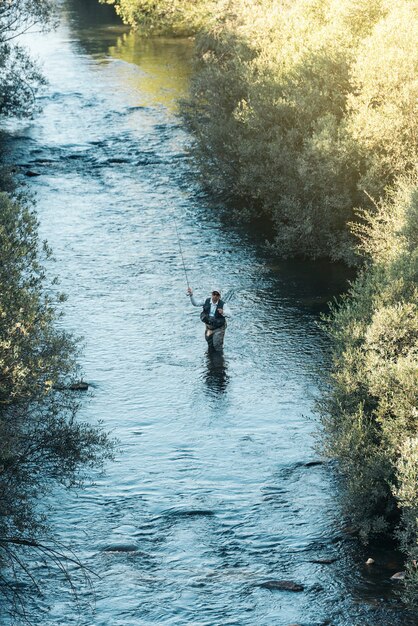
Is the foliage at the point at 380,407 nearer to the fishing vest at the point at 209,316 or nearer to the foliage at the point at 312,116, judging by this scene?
the fishing vest at the point at 209,316

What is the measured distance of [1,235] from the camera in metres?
19.8

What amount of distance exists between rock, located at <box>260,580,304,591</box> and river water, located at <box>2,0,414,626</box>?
0.38 feet

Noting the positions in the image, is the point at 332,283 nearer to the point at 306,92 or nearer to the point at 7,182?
the point at 306,92

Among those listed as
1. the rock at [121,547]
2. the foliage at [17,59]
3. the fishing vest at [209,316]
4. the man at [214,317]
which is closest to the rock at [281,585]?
the rock at [121,547]

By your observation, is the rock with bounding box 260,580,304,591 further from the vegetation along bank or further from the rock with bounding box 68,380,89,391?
the rock with bounding box 68,380,89,391

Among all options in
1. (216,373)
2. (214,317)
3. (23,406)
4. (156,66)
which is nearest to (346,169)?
(214,317)

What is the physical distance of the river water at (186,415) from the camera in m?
18.2

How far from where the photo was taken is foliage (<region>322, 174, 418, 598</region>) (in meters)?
18.7

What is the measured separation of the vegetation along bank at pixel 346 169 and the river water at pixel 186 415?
4.57 ft

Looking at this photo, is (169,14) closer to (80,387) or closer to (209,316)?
(209,316)

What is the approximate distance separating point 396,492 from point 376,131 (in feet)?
60.4

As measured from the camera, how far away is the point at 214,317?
27219 mm

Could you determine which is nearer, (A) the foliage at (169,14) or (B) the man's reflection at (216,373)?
(B) the man's reflection at (216,373)

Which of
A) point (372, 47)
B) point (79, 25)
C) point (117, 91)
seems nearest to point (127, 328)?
point (372, 47)
